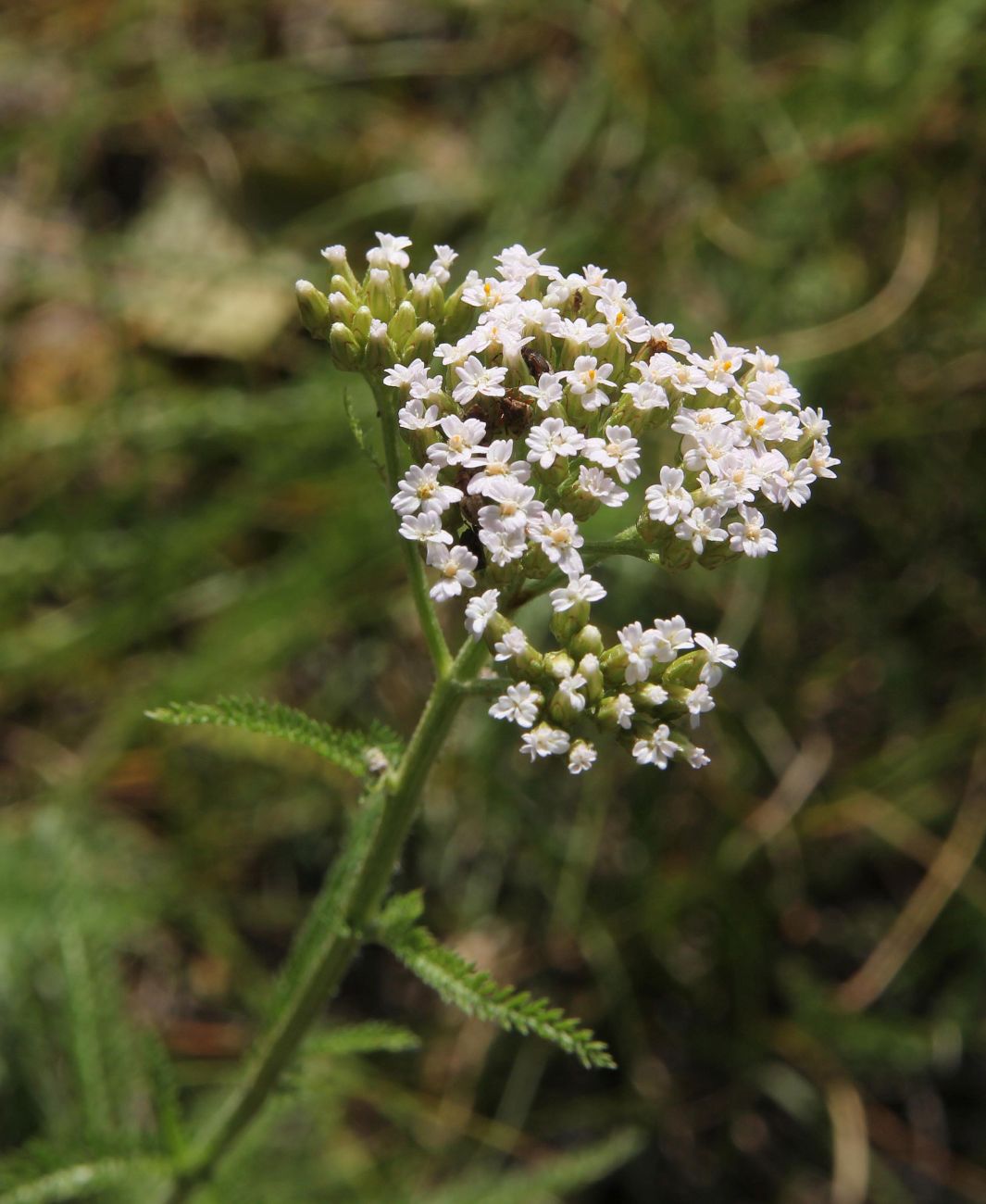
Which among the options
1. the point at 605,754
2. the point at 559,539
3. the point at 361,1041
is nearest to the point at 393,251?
the point at 559,539

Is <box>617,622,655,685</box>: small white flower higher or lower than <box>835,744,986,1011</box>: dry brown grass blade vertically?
higher

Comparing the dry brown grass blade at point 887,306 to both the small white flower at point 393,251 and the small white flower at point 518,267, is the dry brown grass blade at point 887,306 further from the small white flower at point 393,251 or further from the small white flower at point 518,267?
the small white flower at point 393,251

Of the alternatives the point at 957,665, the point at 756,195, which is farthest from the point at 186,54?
the point at 957,665

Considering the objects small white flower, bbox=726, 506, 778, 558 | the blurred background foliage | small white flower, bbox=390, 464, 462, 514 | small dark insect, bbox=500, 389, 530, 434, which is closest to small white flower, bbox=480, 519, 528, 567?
small white flower, bbox=390, 464, 462, 514

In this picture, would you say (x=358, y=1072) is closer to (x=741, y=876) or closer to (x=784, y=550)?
(x=741, y=876)

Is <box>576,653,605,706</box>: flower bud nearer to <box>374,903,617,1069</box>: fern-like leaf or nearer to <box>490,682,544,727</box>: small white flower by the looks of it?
<box>490,682,544,727</box>: small white flower

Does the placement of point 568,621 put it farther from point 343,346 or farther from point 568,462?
point 343,346
